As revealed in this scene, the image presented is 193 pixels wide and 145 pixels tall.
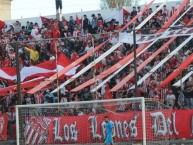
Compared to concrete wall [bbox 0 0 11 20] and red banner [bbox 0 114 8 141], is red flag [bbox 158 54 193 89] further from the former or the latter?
concrete wall [bbox 0 0 11 20]

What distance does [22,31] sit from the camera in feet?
103

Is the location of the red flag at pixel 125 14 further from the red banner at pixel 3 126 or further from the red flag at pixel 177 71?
the red banner at pixel 3 126

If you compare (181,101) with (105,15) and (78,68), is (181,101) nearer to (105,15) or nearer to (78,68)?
(78,68)

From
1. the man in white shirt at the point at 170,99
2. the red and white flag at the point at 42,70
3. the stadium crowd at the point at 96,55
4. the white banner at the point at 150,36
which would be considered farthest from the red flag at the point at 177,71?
the red and white flag at the point at 42,70

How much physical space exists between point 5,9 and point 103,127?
27492 millimetres

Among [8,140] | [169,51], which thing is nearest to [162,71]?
[169,51]

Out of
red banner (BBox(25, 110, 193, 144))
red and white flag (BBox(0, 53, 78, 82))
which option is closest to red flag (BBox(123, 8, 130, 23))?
red and white flag (BBox(0, 53, 78, 82))

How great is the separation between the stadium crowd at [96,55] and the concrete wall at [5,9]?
15.6 meters

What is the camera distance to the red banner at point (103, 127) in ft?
61.5

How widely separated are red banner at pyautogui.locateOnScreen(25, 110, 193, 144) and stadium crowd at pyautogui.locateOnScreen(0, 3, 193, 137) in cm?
53

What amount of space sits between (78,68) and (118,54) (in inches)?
71.5

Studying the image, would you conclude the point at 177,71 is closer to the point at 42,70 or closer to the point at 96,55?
the point at 96,55

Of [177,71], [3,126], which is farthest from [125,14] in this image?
[3,126]

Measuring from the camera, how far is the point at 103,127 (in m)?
19.9
